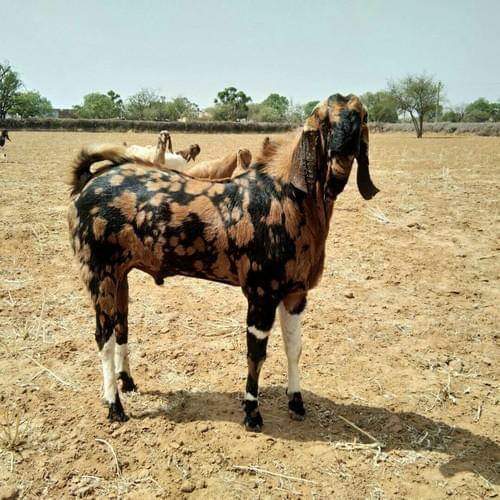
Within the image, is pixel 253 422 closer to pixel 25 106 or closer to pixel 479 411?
pixel 479 411

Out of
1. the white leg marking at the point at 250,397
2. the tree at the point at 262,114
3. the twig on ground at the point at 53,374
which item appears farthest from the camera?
the tree at the point at 262,114

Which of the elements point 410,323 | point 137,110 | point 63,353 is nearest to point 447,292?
point 410,323

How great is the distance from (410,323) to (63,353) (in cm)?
451

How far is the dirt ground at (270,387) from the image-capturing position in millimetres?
3350

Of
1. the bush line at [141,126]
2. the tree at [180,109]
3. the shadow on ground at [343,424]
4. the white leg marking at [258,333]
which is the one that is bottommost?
the shadow on ground at [343,424]

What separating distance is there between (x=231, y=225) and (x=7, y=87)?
382 feet

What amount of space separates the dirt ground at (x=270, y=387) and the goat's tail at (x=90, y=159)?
213 cm

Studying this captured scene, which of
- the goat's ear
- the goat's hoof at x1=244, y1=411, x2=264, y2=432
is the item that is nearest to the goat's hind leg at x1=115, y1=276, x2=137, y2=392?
the goat's hoof at x1=244, y1=411, x2=264, y2=432

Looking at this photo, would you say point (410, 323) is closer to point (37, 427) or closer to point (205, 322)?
point (205, 322)

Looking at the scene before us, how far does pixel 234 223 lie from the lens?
3.45 metres

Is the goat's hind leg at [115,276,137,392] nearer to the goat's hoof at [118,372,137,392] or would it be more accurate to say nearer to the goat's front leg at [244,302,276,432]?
the goat's hoof at [118,372,137,392]

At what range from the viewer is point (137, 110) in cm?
11975

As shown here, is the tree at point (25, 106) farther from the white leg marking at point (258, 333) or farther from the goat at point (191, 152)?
the white leg marking at point (258, 333)

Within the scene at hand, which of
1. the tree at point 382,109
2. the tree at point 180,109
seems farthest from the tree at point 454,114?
the tree at point 180,109
